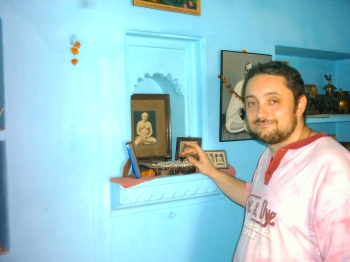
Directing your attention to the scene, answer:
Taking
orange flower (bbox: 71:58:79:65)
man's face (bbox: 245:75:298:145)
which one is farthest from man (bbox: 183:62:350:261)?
orange flower (bbox: 71:58:79:65)

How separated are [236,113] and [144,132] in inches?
18.5

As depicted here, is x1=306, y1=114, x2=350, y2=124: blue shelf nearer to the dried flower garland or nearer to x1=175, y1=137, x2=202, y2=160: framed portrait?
x1=175, y1=137, x2=202, y2=160: framed portrait

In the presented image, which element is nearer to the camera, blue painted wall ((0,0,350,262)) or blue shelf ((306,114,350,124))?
blue painted wall ((0,0,350,262))

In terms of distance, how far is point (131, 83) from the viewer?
4.76ft

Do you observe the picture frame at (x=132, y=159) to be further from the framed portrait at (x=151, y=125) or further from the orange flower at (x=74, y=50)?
the orange flower at (x=74, y=50)

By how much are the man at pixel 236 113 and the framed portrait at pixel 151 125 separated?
30 centimetres

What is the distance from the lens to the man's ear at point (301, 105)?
1.22 meters

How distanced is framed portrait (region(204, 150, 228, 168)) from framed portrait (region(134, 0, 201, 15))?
63 centimetres

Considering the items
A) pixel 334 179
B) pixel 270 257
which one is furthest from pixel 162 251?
pixel 334 179

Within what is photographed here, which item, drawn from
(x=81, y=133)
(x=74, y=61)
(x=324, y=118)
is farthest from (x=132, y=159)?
(x=324, y=118)

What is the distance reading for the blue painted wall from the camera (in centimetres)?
114

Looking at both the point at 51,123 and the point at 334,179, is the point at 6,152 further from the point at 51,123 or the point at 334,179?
the point at 334,179

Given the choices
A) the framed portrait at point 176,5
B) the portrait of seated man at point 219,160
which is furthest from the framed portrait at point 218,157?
the framed portrait at point 176,5

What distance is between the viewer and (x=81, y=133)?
125 centimetres
